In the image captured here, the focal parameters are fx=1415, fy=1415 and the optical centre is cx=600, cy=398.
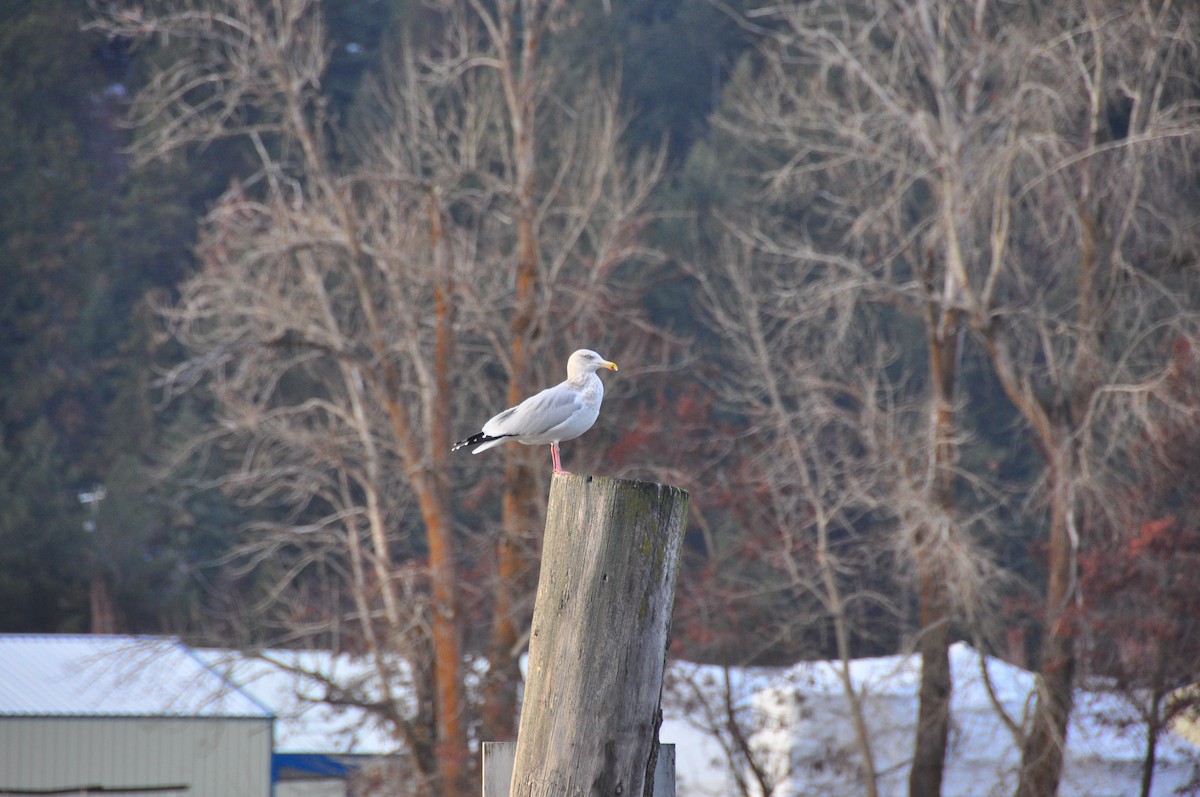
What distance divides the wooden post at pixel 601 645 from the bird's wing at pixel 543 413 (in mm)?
2199

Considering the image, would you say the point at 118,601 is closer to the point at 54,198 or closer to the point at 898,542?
the point at 54,198

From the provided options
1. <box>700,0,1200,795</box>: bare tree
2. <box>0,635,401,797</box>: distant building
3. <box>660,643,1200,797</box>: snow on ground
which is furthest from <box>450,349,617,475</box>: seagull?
<box>0,635,401,797</box>: distant building

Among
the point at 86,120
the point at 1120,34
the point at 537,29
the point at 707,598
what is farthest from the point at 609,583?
the point at 86,120

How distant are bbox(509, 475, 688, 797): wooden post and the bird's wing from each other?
2.20m

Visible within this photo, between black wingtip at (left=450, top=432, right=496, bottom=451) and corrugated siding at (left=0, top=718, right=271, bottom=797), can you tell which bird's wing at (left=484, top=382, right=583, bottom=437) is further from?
corrugated siding at (left=0, top=718, right=271, bottom=797)

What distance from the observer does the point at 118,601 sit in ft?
108

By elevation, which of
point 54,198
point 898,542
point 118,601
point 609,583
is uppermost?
point 54,198

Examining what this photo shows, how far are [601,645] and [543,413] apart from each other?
238 centimetres

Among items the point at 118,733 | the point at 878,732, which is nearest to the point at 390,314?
the point at 118,733

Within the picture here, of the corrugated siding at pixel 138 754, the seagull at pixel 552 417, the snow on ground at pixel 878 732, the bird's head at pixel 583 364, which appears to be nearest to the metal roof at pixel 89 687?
the corrugated siding at pixel 138 754

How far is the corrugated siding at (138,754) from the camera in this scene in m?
19.4

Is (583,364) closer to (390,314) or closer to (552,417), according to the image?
(552,417)

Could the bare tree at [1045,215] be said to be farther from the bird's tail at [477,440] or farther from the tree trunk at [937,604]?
the bird's tail at [477,440]

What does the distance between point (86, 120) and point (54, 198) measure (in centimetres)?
432
